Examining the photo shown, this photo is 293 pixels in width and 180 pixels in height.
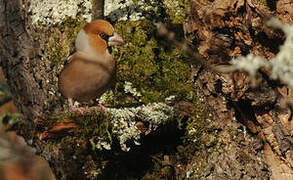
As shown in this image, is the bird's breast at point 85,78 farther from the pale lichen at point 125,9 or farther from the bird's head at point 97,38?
the pale lichen at point 125,9

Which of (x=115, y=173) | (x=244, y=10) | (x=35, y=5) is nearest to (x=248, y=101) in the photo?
(x=244, y=10)

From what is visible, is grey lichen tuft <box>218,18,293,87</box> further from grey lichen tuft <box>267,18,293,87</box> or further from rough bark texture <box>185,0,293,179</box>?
rough bark texture <box>185,0,293,179</box>

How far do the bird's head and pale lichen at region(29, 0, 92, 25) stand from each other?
0.58 feet

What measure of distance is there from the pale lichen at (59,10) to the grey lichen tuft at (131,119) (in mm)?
953

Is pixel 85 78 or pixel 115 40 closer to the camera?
pixel 115 40

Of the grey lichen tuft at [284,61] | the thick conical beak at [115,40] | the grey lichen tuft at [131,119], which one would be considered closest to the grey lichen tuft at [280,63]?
the grey lichen tuft at [284,61]

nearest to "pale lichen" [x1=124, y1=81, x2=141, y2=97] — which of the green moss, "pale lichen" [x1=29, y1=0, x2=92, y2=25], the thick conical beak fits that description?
the green moss

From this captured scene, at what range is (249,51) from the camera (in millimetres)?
2697

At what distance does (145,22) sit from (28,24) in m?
1.15

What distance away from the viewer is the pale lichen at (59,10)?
3275 millimetres

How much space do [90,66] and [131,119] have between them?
2.62 feet

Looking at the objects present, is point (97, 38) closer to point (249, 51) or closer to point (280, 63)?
point (249, 51)

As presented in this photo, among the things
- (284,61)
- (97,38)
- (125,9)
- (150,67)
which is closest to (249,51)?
(150,67)

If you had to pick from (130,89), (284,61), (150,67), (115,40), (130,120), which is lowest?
(130,120)
